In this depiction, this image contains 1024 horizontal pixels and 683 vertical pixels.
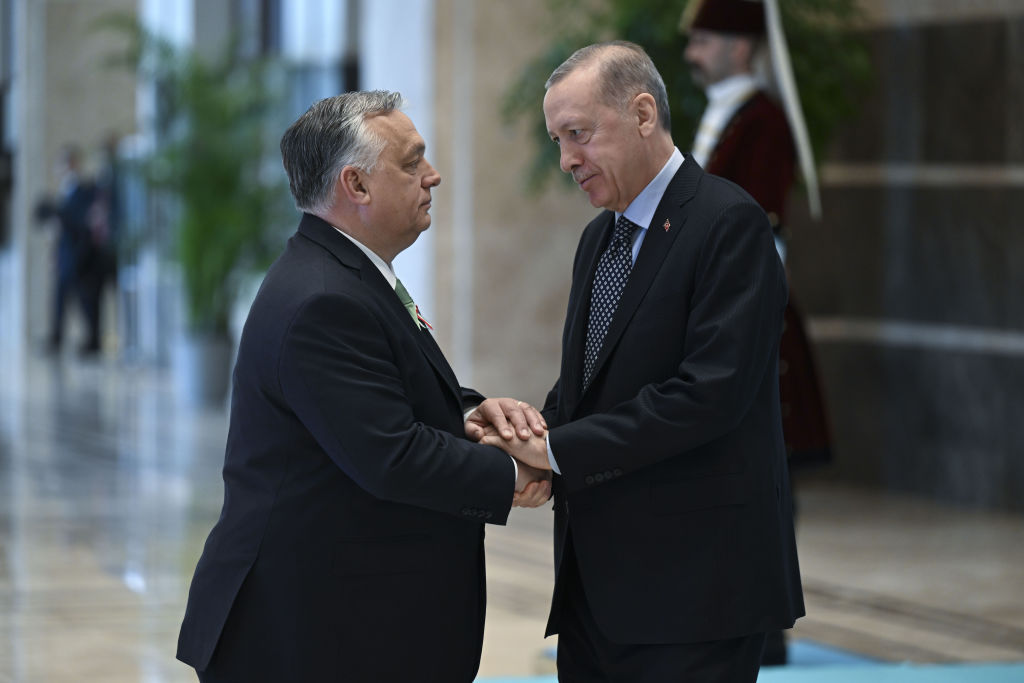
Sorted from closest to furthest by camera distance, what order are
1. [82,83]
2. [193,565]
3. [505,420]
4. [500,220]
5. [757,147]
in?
[505,420] < [757,147] < [193,565] < [500,220] < [82,83]

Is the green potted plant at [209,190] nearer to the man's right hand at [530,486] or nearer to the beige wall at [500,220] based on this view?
the beige wall at [500,220]

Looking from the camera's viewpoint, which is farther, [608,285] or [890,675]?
[890,675]

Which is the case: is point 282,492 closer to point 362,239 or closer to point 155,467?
point 362,239

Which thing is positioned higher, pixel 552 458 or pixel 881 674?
pixel 552 458

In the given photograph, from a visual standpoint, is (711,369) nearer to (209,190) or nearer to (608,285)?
(608,285)

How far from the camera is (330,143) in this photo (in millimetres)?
2703

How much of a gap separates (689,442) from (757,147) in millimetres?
2157

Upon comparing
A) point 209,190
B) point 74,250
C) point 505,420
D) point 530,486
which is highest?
point 505,420

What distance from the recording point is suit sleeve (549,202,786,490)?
2645 mm

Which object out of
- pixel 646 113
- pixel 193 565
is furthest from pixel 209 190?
pixel 646 113

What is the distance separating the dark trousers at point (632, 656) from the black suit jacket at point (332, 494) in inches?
11.9

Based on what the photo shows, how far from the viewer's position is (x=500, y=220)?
898cm

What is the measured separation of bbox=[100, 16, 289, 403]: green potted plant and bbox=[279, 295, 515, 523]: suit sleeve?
988 cm

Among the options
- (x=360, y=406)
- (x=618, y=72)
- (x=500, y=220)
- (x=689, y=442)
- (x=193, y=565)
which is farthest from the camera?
(x=500, y=220)
